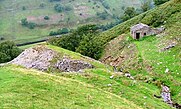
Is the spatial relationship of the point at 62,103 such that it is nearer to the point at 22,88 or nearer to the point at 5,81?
the point at 22,88

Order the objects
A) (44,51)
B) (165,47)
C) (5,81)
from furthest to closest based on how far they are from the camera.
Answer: (165,47) → (44,51) → (5,81)

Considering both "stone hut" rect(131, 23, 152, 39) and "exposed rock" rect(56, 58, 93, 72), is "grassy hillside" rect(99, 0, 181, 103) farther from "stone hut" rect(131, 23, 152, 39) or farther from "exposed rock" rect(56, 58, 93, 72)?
"exposed rock" rect(56, 58, 93, 72)

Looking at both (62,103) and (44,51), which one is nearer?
(62,103)

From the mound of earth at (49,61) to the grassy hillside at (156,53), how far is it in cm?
824

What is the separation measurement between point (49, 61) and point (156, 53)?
56.2ft

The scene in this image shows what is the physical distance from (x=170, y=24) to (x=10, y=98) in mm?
48751

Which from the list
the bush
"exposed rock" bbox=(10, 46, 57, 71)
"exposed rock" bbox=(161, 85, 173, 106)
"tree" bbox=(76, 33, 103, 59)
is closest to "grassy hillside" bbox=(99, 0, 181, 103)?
"exposed rock" bbox=(161, 85, 173, 106)

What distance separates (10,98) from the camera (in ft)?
72.2

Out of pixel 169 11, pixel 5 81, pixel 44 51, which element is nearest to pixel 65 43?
pixel 169 11

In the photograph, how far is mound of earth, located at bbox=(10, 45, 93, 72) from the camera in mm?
43781

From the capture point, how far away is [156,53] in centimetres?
5088

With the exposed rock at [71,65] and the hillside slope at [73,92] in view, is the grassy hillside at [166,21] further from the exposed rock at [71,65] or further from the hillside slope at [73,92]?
the hillside slope at [73,92]

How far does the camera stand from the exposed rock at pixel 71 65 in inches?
1714

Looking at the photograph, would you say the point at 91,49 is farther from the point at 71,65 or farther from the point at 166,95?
the point at 166,95
